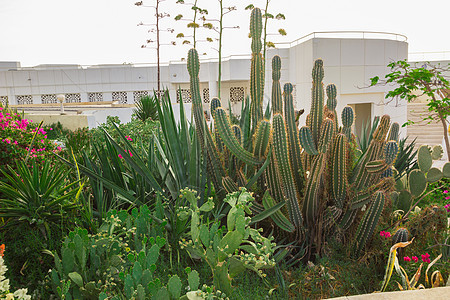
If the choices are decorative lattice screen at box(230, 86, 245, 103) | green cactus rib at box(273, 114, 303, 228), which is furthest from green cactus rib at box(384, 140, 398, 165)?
decorative lattice screen at box(230, 86, 245, 103)

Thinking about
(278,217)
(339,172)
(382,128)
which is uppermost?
(382,128)

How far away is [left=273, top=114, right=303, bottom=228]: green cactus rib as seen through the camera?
111 inches

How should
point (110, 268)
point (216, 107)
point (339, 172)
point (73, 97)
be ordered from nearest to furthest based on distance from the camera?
point (110, 268)
point (339, 172)
point (216, 107)
point (73, 97)

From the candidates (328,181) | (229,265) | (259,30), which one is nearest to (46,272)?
(229,265)

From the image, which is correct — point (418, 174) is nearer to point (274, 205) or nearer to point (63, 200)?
point (274, 205)

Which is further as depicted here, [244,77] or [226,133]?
[244,77]

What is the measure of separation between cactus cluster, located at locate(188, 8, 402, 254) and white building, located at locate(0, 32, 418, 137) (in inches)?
376

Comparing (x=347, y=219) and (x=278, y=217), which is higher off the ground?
(x=278, y=217)

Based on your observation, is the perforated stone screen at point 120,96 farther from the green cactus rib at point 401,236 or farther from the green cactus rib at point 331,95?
the green cactus rib at point 401,236

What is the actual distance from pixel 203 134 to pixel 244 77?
762 inches

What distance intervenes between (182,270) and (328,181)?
1405 millimetres

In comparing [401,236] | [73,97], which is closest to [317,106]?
[401,236]

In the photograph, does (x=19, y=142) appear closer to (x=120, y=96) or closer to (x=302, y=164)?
(x=302, y=164)

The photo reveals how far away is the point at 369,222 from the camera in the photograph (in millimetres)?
2824
